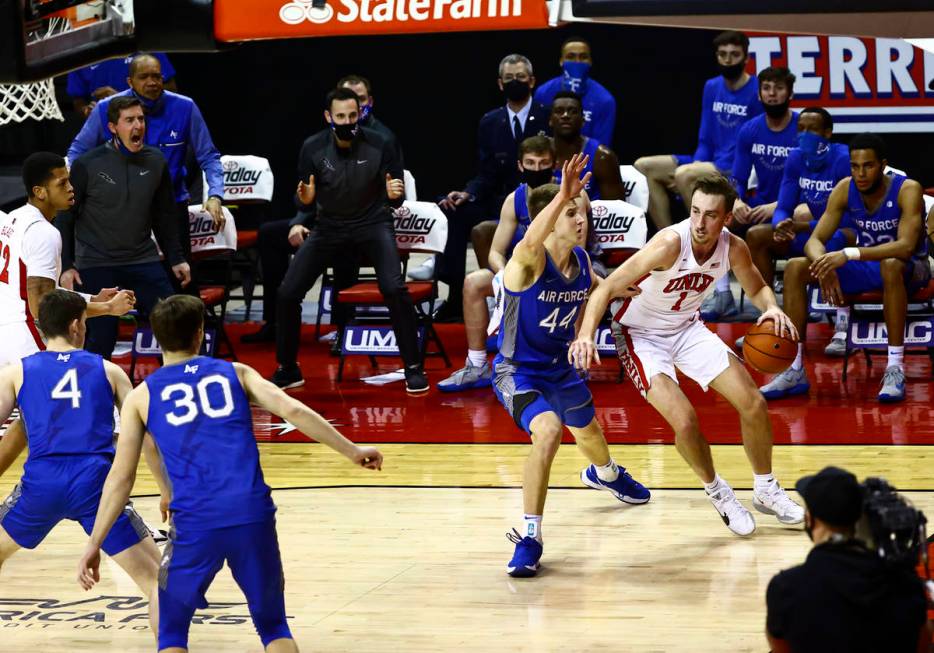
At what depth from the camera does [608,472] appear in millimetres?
6867

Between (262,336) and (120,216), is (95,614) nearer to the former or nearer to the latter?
(120,216)

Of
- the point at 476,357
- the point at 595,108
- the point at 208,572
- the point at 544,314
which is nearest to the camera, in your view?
the point at 208,572

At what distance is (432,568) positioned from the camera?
6062 millimetres

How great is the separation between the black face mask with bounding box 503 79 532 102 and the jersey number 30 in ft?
20.8

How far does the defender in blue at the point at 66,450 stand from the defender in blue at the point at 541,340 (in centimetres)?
167

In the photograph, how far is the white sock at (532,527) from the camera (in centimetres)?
596

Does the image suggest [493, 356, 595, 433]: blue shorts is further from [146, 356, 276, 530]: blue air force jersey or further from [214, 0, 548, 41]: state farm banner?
[214, 0, 548, 41]: state farm banner

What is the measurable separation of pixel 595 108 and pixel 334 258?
2440mm

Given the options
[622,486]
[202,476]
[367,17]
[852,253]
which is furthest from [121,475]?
[852,253]

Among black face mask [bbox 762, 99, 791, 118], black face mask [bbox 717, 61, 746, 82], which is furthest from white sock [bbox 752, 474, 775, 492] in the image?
black face mask [bbox 717, 61, 746, 82]

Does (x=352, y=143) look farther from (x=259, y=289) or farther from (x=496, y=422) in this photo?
(x=259, y=289)

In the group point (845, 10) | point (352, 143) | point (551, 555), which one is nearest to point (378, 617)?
point (551, 555)

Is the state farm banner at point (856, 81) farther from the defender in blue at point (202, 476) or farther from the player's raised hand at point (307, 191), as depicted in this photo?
the defender in blue at point (202, 476)

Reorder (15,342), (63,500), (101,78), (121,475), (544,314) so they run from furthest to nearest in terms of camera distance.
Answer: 1. (101,78)
2. (15,342)
3. (544,314)
4. (63,500)
5. (121,475)
